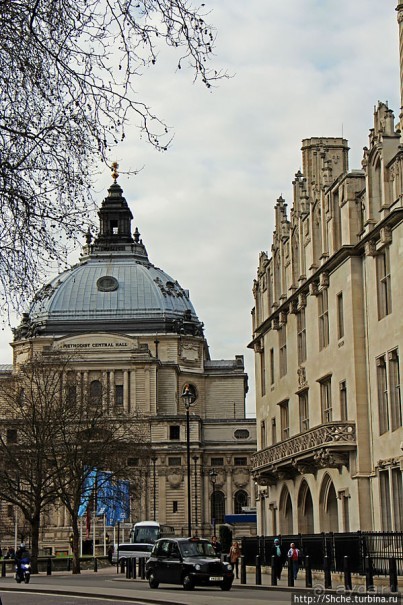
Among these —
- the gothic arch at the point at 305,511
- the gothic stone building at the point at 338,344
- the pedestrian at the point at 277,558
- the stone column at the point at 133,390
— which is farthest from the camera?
the stone column at the point at 133,390

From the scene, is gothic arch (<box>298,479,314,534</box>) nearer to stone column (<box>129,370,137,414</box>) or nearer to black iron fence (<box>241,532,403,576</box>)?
black iron fence (<box>241,532,403,576</box>)

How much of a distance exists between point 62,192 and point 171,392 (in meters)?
134

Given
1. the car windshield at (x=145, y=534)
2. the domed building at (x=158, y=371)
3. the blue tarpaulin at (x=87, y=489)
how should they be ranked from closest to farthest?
the blue tarpaulin at (x=87, y=489), the car windshield at (x=145, y=534), the domed building at (x=158, y=371)

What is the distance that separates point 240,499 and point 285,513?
283 ft

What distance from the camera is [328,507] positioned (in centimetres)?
5250

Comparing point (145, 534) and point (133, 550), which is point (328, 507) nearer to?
point (133, 550)

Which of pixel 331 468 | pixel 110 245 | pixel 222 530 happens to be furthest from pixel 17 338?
pixel 331 468

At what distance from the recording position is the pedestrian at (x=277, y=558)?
4245cm

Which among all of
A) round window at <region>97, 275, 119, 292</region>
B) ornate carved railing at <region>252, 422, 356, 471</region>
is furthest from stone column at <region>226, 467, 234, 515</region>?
ornate carved railing at <region>252, 422, 356, 471</region>

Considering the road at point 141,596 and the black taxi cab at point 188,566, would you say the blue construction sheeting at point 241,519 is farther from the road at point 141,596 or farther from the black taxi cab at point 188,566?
the road at point 141,596

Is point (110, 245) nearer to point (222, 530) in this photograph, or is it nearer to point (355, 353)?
point (222, 530)

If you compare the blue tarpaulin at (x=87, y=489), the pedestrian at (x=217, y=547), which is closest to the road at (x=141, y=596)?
the pedestrian at (x=217, y=547)

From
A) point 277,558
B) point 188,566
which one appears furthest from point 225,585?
point 277,558

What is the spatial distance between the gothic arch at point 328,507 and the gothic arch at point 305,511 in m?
3.92
